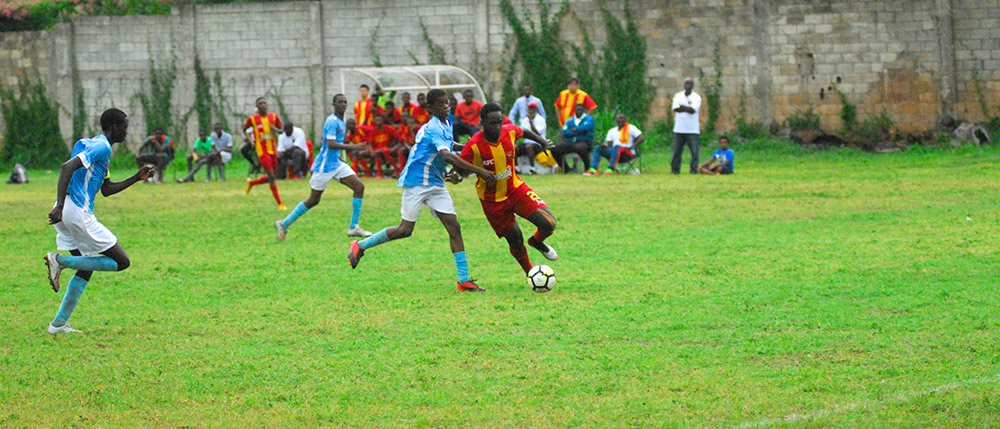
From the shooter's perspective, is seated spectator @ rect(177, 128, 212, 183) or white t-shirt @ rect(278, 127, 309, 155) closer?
white t-shirt @ rect(278, 127, 309, 155)

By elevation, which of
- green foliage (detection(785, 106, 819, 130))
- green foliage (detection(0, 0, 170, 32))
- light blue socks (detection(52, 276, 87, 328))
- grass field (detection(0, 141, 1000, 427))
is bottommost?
grass field (detection(0, 141, 1000, 427))

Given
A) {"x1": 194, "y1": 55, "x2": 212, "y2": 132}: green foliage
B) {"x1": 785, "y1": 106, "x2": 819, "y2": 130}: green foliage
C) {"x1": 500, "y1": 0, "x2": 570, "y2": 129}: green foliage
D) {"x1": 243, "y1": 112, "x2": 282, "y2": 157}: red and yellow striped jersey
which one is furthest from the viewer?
{"x1": 194, "y1": 55, "x2": 212, "y2": 132}: green foliage

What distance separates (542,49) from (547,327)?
70.0ft

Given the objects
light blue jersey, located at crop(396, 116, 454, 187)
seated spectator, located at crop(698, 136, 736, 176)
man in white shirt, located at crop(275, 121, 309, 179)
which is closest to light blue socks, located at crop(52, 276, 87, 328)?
light blue jersey, located at crop(396, 116, 454, 187)

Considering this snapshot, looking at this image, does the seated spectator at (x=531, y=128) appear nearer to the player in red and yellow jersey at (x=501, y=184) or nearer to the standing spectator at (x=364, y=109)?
the standing spectator at (x=364, y=109)

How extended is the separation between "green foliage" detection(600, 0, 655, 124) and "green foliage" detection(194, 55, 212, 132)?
10.2m

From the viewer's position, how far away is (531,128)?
23.0 metres

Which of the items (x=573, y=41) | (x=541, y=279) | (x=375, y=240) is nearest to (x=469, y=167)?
(x=541, y=279)

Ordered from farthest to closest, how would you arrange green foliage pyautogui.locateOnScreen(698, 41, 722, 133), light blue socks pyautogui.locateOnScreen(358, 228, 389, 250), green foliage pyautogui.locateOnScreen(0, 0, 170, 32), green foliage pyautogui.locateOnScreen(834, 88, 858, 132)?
green foliage pyautogui.locateOnScreen(0, 0, 170, 32) < green foliage pyautogui.locateOnScreen(698, 41, 722, 133) < green foliage pyautogui.locateOnScreen(834, 88, 858, 132) < light blue socks pyautogui.locateOnScreen(358, 228, 389, 250)

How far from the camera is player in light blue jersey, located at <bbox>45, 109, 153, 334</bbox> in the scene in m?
7.73

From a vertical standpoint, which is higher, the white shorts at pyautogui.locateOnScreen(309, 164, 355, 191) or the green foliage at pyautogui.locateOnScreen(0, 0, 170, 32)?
Answer: the green foliage at pyautogui.locateOnScreen(0, 0, 170, 32)

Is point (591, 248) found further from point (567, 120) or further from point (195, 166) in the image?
point (195, 166)

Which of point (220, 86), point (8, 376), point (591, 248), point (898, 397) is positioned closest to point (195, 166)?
point (220, 86)

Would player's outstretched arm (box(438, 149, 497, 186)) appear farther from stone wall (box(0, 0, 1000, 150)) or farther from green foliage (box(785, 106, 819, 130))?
green foliage (box(785, 106, 819, 130))
